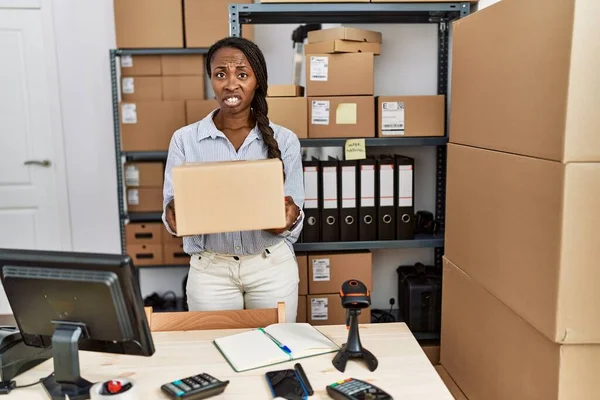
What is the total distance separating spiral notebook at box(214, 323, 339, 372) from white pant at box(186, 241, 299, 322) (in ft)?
0.86

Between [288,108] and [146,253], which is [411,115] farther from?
[146,253]

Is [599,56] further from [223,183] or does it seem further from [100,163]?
[100,163]

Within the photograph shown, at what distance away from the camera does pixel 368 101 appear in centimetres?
226

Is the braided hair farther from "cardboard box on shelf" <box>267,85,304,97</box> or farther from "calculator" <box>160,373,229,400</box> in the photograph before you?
"calculator" <box>160,373,229,400</box>

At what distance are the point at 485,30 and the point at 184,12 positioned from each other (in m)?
1.78

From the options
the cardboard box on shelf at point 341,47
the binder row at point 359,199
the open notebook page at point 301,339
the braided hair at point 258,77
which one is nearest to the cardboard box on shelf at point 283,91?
the cardboard box on shelf at point 341,47

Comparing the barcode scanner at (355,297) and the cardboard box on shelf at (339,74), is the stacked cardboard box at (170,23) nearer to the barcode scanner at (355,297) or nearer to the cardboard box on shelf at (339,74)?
the cardboard box on shelf at (339,74)

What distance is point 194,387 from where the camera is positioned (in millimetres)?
1081

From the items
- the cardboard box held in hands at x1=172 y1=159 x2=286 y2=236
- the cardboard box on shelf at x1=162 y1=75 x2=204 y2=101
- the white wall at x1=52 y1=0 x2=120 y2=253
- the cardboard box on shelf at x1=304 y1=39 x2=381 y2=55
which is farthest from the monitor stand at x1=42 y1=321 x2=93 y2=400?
the white wall at x1=52 y1=0 x2=120 y2=253

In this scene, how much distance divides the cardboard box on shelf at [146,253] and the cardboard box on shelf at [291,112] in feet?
3.71

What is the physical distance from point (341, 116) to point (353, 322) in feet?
4.08

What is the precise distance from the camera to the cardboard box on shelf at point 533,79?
3.43 ft

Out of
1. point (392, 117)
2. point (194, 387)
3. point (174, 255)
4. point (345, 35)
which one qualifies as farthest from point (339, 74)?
point (194, 387)

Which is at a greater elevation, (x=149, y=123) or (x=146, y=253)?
(x=149, y=123)
